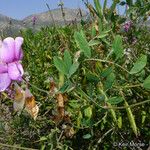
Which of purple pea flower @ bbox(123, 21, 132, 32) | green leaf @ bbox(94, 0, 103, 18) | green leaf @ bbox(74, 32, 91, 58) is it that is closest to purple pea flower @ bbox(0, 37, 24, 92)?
green leaf @ bbox(74, 32, 91, 58)

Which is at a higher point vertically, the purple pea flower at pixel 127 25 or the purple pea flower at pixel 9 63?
the purple pea flower at pixel 9 63

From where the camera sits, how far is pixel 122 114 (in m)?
1.75

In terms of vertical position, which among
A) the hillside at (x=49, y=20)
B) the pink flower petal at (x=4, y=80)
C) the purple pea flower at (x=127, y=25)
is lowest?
the hillside at (x=49, y=20)

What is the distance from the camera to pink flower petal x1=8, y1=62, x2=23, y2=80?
100cm

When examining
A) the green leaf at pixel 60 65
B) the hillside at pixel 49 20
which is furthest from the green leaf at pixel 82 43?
the hillside at pixel 49 20

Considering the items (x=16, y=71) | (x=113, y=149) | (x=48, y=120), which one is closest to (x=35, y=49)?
(x=48, y=120)

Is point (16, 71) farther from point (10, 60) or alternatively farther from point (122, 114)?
point (122, 114)

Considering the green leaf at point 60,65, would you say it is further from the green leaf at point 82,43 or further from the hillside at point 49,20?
the hillside at point 49,20

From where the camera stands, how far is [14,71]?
3.32 feet

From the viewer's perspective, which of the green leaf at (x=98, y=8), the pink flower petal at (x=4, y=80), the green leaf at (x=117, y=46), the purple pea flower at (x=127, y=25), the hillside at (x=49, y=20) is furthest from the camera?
the hillside at (x=49, y=20)

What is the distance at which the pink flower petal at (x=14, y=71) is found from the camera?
1.00m

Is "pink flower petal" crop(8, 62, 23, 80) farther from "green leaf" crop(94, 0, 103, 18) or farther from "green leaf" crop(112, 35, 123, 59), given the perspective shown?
"green leaf" crop(94, 0, 103, 18)

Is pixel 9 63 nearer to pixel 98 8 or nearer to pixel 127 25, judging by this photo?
pixel 98 8

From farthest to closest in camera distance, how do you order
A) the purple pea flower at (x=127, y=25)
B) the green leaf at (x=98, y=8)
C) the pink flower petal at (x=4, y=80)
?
the purple pea flower at (x=127, y=25), the green leaf at (x=98, y=8), the pink flower petal at (x=4, y=80)
